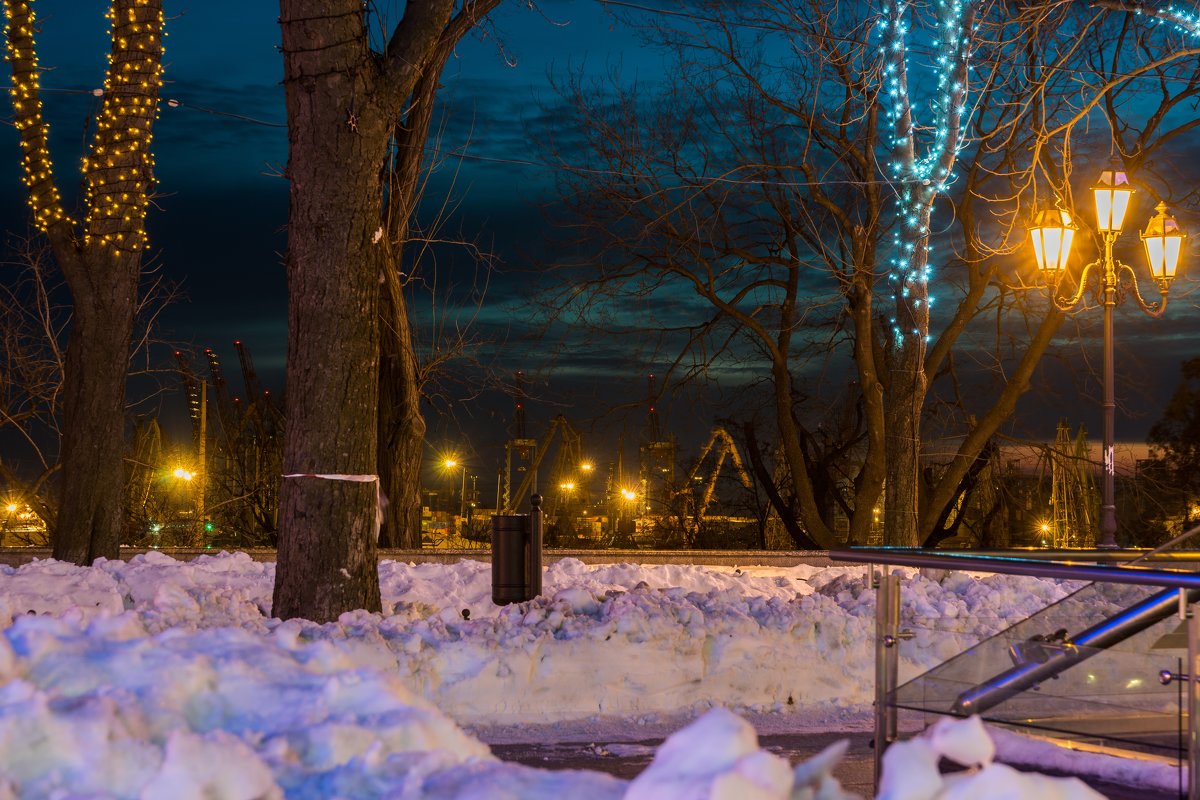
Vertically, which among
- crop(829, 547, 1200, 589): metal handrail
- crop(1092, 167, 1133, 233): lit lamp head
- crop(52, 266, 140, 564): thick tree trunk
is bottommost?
crop(829, 547, 1200, 589): metal handrail

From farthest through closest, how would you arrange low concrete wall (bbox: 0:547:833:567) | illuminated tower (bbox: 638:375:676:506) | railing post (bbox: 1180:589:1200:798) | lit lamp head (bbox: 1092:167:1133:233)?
illuminated tower (bbox: 638:375:676:506) → low concrete wall (bbox: 0:547:833:567) → lit lamp head (bbox: 1092:167:1133:233) → railing post (bbox: 1180:589:1200:798)

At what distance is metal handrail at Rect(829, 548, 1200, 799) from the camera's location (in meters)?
4.54

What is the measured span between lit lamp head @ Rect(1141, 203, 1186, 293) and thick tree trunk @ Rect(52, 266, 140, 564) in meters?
11.6

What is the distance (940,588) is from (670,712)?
196 inches

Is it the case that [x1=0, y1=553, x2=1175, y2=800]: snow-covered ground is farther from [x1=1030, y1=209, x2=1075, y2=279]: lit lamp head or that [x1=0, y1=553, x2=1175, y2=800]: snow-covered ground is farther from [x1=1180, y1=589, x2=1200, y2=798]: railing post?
[x1=1030, y1=209, x2=1075, y2=279]: lit lamp head

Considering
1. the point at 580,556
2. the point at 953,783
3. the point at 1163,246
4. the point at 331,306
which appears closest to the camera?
the point at 953,783

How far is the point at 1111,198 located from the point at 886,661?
1044cm

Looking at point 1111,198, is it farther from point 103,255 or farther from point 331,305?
point 103,255

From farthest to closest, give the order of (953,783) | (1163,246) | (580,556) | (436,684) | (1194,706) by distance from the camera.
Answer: (580,556) → (1163,246) → (436,684) → (1194,706) → (953,783)

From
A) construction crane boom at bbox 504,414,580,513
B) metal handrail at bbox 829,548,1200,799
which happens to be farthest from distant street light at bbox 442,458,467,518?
metal handrail at bbox 829,548,1200,799

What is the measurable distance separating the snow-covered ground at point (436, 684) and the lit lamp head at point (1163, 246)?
14.2ft

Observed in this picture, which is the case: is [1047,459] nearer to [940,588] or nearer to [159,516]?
[940,588]

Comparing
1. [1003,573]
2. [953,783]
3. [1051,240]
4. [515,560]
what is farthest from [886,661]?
[1051,240]

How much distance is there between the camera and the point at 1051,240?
14.8 m
